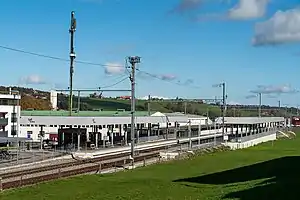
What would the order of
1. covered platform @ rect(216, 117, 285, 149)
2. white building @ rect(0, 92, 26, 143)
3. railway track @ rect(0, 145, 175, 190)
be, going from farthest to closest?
covered platform @ rect(216, 117, 285, 149), white building @ rect(0, 92, 26, 143), railway track @ rect(0, 145, 175, 190)

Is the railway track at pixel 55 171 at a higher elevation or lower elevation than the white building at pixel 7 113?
lower

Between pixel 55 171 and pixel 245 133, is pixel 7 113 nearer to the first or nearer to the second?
pixel 55 171

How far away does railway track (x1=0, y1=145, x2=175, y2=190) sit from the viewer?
35.8m

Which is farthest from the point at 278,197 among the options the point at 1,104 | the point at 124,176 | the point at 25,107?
Result: the point at 25,107

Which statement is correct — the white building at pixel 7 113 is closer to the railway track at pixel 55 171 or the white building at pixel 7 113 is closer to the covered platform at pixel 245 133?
the railway track at pixel 55 171

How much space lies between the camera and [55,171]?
42375 millimetres

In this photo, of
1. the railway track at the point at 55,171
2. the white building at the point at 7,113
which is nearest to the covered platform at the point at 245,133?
the white building at the point at 7,113

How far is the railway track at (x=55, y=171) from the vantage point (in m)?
35.8

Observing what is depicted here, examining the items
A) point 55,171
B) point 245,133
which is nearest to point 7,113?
point 55,171

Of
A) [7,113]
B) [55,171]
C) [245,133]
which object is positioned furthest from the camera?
[245,133]

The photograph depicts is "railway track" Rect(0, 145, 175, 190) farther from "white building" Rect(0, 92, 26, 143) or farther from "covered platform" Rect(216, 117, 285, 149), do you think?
"covered platform" Rect(216, 117, 285, 149)

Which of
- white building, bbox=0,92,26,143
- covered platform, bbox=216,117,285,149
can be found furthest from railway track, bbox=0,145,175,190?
covered platform, bbox=216,117,285,149

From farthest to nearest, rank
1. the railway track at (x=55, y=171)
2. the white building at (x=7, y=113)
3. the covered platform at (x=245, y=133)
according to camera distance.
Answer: the covered platform at (x=245, y=133), the white building at (x=7, y=113), the railway track at (x=55, y=171)

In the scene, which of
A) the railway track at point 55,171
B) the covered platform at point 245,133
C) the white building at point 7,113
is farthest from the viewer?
the covered platform at point 245,133
